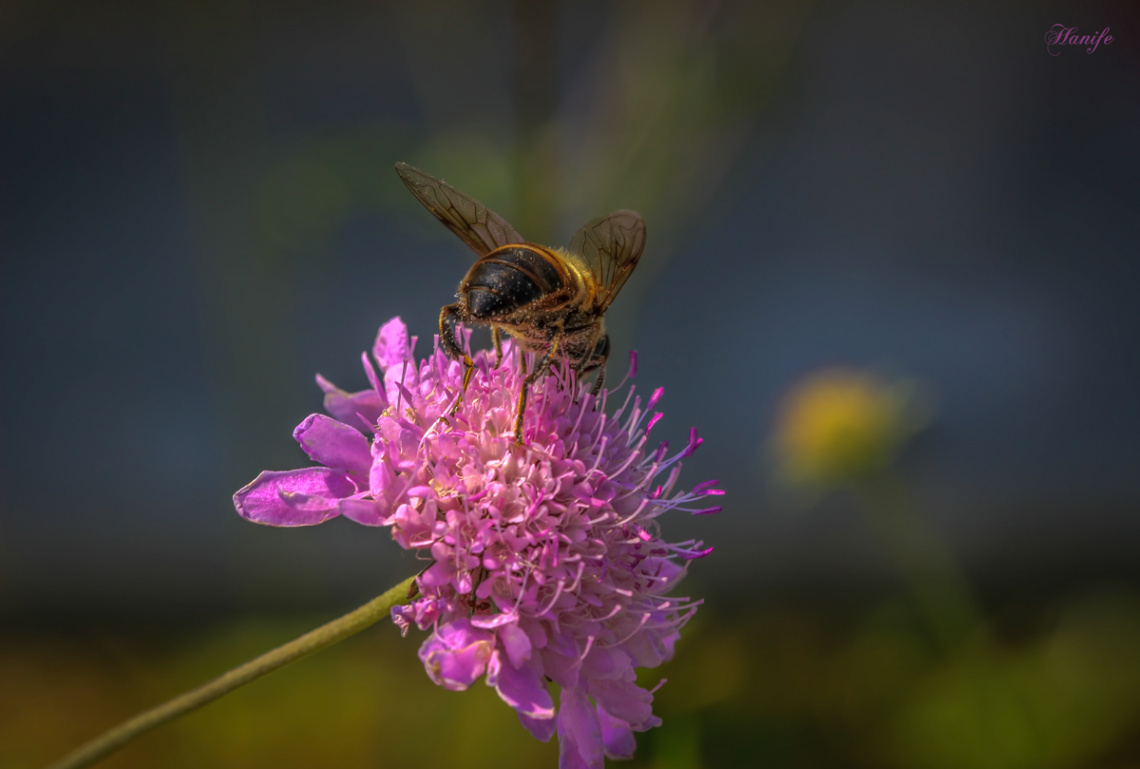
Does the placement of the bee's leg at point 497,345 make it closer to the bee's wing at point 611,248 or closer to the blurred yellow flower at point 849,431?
the bee's wing at point 611,248

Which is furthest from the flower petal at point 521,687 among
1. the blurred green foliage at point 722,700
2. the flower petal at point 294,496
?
the blurred green foliage at point 722,700

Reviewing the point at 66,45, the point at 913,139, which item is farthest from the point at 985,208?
the point at 66,45

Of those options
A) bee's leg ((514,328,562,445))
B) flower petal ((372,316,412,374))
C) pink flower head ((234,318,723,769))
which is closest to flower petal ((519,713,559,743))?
pink flower head ((234,318,723,769))

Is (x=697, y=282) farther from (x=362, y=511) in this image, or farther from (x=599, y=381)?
(x=362, y=511)

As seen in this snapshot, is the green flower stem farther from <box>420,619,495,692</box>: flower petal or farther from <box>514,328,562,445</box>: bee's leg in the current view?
<box>514,328,562,445</box>: bee's leg

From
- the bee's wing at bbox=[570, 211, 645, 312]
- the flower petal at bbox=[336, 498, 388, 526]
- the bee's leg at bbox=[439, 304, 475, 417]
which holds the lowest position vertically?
the flower petal at bbox=[336, 498, 388, 526]

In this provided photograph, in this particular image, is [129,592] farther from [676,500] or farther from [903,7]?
[903,7]
